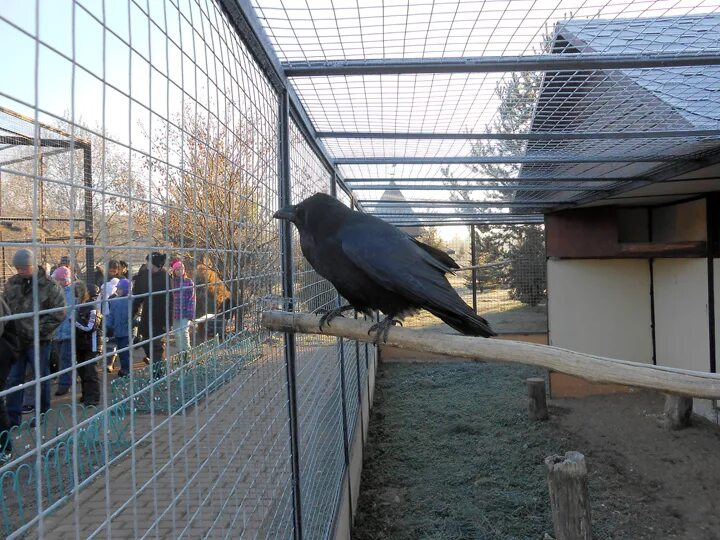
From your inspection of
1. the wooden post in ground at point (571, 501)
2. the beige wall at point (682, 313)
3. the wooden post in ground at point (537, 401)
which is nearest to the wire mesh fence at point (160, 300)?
the wooden post in ground at point (571, 501)

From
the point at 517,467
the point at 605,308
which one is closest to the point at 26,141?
the point at 517,467

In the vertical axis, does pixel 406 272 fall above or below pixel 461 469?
above

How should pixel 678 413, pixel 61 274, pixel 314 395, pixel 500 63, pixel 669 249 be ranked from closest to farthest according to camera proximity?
pixel 61 274 → pixel 500 63 → pixel 314 395 → pixel 678 413 → pixel 669 249

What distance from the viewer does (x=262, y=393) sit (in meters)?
1.98

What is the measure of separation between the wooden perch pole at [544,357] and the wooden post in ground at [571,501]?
1519mm

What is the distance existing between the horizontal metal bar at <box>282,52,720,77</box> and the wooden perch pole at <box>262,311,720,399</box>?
114 centimetres

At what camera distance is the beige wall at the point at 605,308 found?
26.6ft

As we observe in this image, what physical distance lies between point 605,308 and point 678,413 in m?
2.07

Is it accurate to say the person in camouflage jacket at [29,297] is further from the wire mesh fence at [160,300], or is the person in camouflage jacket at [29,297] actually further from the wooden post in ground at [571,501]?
the wooden post in ground at [571,501]

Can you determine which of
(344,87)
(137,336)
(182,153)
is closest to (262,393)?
(137,336)

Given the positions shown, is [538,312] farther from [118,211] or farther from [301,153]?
[118,211]

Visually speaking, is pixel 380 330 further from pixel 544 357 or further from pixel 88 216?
pixel 88 216

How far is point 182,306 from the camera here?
1.44 metres

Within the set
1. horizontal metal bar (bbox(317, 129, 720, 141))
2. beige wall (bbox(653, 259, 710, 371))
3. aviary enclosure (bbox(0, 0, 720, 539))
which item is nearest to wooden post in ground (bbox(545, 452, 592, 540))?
aviary enclosure (bbox(0, 0, 720, 539))
